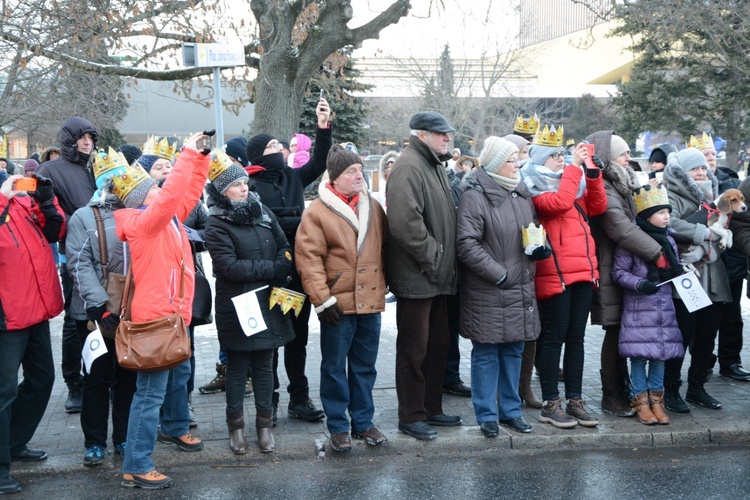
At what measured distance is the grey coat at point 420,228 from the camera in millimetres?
5512

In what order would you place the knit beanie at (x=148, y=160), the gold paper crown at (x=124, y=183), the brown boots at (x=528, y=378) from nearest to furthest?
the gold paper crown at (x=124, y=183) < the knit beanie at (x=148, y=160) < the brown boots at (x=528, y=378)

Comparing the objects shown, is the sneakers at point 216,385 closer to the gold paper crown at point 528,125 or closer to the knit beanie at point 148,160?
the knit beanie at point 148,160


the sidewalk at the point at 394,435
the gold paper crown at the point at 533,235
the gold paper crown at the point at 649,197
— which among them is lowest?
the sidewalk at the point at 394,435

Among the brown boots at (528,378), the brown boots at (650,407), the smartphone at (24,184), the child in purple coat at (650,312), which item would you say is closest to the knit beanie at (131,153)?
the smartphone at (24,184)

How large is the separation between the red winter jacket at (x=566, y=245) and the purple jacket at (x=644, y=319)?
0.99 feet

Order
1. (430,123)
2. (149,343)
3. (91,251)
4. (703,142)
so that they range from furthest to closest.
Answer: (703,142), (430,123), (91,251), (149,343)

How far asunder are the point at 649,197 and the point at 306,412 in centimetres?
313

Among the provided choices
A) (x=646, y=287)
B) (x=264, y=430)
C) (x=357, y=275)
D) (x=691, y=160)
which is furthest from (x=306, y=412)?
(x=691, y=160)

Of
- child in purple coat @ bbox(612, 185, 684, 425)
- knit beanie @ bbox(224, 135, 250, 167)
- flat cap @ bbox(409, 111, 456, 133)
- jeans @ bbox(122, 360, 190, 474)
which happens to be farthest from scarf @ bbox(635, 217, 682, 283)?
jeans @ bbox(122, 360, 190, 474)

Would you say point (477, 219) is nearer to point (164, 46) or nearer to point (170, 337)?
point (170, 337)

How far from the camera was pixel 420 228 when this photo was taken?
5496 mm

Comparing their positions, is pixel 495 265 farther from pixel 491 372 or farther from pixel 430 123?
pixel 430 123

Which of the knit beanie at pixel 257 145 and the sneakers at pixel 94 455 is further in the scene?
the knit beanie at pixel 257 145

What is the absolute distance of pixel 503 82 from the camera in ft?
137
